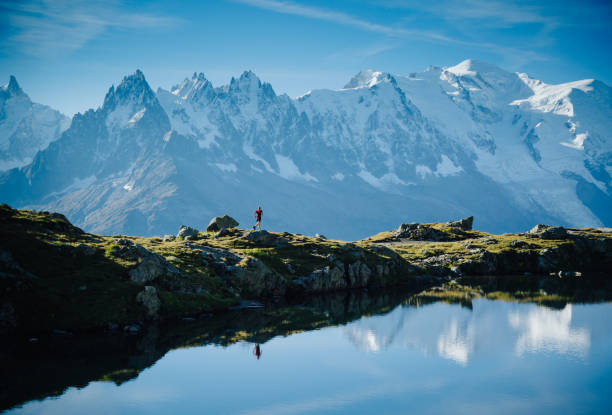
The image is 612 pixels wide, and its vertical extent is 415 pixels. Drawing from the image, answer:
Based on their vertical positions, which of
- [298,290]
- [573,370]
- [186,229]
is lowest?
[573,370]

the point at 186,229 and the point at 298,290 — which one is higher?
the point at 186,229

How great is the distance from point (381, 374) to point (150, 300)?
25.3 metres

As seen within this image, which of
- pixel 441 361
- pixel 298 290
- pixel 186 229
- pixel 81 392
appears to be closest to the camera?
pixel 81 392

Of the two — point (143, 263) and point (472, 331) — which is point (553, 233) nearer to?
point (472, 331)

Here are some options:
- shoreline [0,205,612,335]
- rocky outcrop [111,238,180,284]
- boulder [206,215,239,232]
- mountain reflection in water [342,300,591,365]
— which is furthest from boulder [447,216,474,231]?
rocky outcrop [111,238,180,284]

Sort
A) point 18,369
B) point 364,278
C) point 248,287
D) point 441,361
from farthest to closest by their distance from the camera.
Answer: point 364,278 < point 248,287 < point 441,361 < point 18,369

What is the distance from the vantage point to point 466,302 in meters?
72.1

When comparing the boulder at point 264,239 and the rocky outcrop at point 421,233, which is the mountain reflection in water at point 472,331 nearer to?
the boulder at point 264,239

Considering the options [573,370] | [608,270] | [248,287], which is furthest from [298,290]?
[608,270]

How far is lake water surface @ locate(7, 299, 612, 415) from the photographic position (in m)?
36.1

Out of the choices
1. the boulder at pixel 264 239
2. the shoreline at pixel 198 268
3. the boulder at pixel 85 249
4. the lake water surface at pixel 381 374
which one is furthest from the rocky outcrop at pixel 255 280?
the boulder at pixel 85 249

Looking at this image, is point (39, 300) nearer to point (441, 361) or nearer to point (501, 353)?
point (441, 361)

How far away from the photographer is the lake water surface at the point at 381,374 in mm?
36094

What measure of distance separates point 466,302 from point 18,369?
5389 cm
